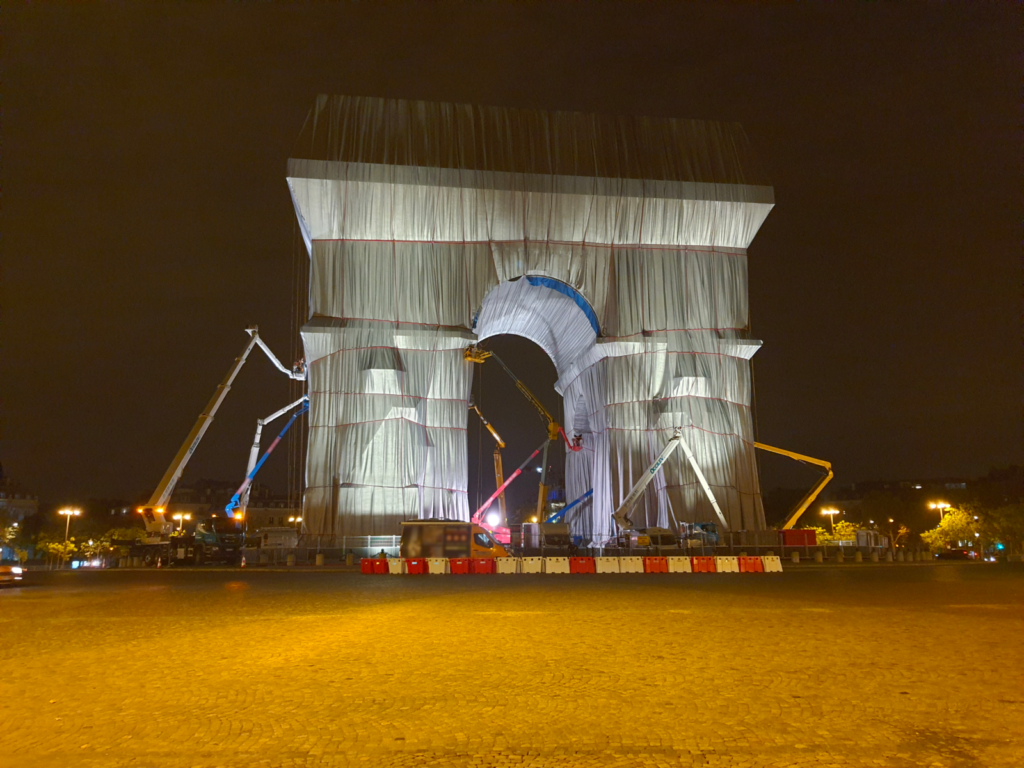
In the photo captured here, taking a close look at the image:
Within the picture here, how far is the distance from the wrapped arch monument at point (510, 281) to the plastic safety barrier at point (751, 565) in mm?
10863

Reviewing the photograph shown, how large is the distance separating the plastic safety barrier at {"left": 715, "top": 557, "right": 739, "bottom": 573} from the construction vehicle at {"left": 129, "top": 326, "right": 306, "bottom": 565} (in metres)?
19.4

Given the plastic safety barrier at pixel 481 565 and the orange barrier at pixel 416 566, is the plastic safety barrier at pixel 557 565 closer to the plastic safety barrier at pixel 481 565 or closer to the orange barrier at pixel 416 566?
the plastic safety barrier at pixel 481 565

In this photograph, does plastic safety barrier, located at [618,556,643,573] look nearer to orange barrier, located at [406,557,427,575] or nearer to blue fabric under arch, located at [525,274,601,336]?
orange barrier, located at [406,557,427,575]

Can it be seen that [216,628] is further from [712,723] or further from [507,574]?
[507,574]

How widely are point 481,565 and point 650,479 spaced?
13.3 m

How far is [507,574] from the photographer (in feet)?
76.9

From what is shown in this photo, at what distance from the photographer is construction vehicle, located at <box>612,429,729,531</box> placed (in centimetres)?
3419

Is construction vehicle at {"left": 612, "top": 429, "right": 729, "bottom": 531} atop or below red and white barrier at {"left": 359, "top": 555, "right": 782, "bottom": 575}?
atop

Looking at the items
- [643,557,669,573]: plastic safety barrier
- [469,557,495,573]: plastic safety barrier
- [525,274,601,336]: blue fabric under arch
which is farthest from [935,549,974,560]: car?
[469,557,495,573]: plastic safety barrier

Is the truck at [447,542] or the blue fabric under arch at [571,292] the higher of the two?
the blue fabric under arch at [571,292]

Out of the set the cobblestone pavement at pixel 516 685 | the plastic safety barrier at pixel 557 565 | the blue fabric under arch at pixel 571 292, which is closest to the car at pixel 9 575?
the cobblestone pavement at pixel 516 685

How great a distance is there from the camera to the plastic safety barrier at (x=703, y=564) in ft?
77.7

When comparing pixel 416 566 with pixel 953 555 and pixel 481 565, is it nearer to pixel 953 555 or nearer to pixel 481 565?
pixel 481 565

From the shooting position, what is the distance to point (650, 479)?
115ft
